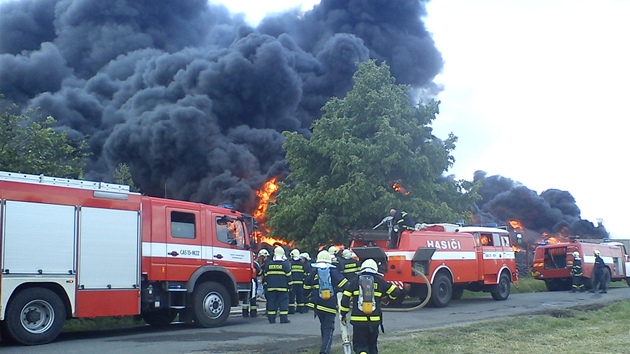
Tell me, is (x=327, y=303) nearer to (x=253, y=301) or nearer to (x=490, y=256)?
(x=253, y=301)

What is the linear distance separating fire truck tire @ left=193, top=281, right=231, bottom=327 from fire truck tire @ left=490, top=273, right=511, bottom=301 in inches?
388

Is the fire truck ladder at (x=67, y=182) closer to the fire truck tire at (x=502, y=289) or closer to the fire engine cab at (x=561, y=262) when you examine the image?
the fire truck tire at (x=502, y=289)

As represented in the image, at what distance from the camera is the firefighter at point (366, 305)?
8.66m

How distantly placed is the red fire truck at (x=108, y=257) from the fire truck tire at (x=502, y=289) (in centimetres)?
918

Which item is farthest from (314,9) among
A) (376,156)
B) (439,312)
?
(439,312)

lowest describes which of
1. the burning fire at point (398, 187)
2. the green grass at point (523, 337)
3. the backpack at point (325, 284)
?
the green grass at point (523, 337)

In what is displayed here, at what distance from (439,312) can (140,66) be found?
133 ft

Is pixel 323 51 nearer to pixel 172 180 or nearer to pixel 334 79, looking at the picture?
pixel 334 79

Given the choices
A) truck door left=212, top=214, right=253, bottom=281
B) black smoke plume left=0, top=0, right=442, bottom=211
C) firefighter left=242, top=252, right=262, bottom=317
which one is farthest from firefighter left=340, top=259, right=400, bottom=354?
black smoke plume left=0, top=0, right=442, bottom=211

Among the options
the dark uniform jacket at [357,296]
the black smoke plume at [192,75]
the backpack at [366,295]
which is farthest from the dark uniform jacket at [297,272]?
the black smoke plume at [192,75]

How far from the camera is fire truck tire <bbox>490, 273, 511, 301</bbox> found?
20.9 m

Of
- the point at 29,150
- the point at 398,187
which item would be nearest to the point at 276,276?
the point at 29,150

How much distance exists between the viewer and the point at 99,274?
12.2 metres

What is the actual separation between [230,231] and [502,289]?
33.5ft
